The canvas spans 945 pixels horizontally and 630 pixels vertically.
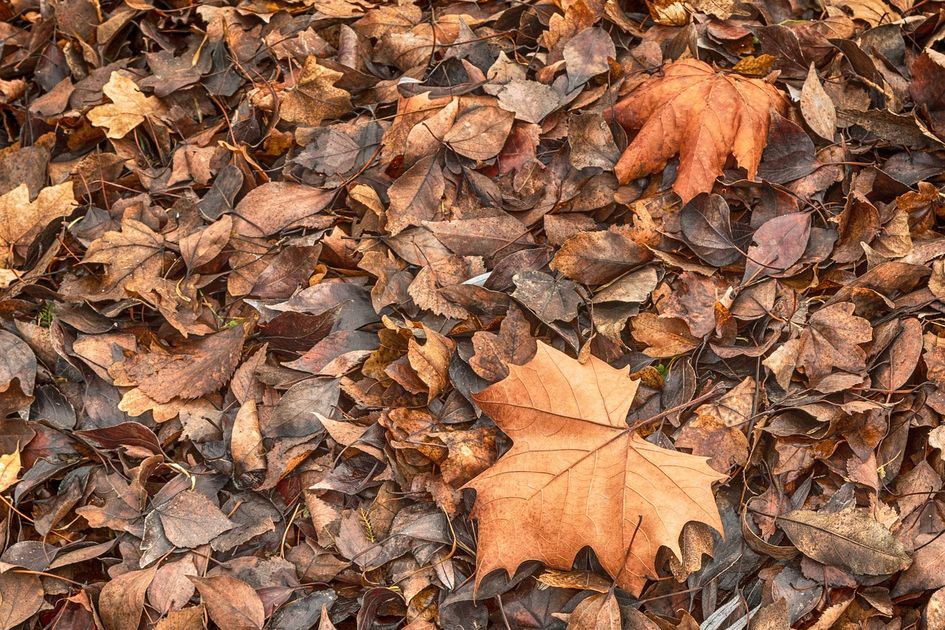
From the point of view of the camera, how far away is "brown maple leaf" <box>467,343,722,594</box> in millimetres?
1573

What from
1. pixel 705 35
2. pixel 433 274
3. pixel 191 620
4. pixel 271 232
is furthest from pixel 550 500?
pixel 705 35

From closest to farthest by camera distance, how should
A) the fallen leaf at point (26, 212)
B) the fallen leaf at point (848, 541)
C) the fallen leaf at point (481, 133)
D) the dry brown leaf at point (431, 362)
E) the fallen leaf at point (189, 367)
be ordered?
the fallen leaf at point (848, 541)
the dry brown leaf at point (431, 362)
the fallen leaf at point (189, 367)
the fallen leaf at point (481, 133)
the fallen leaf at point (26, 212)

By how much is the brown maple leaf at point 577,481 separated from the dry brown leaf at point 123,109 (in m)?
1.48

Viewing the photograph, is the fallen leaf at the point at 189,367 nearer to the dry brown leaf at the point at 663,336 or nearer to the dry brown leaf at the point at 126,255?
the dry brown leaf at the point at 126,255

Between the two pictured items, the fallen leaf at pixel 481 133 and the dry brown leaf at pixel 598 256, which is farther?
the fallen leaf at pixel 481 133

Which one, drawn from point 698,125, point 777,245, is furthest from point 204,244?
point 777,245

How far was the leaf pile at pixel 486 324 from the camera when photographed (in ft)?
5.37

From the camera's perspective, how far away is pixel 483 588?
5.45 feet

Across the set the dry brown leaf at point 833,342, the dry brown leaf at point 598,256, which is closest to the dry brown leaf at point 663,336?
the dry brown leaf at point 598,256

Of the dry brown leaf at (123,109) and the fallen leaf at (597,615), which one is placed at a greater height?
the dry brown leaf at (123,109)

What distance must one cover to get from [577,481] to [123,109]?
180 cm

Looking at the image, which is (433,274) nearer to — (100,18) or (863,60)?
(863,60)

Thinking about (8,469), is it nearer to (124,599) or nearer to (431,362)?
(124,599)

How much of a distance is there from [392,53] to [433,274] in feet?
2.63
